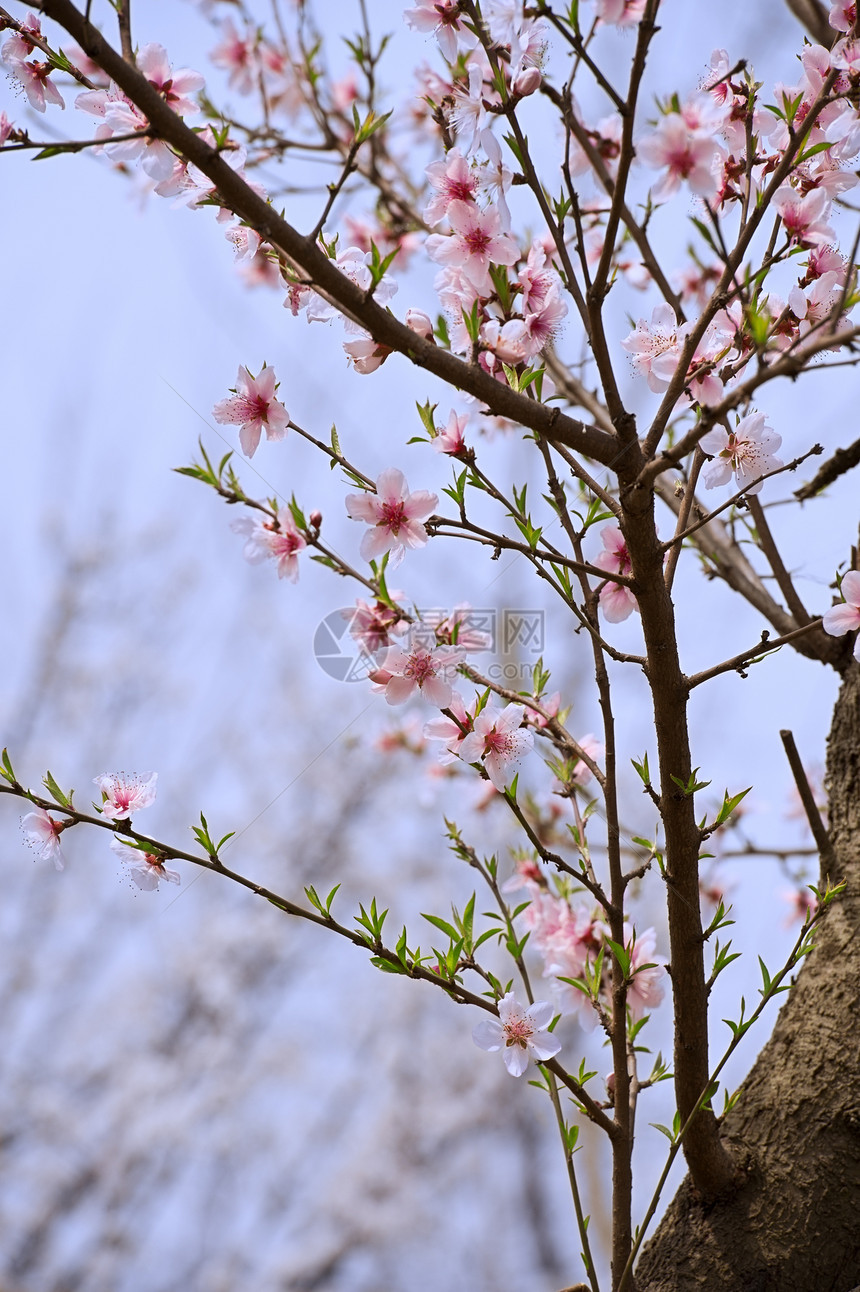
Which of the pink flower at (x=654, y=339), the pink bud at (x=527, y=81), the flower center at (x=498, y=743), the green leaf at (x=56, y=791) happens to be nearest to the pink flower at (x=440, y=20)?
the pink bud at (x=527, y=81)

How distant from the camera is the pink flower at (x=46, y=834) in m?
0.90

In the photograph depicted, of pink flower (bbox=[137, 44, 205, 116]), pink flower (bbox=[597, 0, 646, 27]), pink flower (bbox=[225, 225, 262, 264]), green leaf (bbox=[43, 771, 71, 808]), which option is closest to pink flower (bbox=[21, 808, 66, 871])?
green leaf (bbox=[43, 771, 71, 808])

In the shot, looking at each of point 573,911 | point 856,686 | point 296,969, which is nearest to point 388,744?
point 573,911

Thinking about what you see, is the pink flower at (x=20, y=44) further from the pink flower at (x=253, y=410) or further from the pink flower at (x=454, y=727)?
the pink flower at (x=454, y=727)

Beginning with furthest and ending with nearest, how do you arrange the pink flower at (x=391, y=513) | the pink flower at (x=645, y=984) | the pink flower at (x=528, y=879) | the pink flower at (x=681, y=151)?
the pink flower at (x=528, y=879), the pink flower at (x=645, y=984), the pink flower at (x=391, y=513), the pink flower at (x=681, y=151)

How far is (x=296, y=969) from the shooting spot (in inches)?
196

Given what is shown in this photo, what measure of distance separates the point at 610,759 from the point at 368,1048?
15.7 ft

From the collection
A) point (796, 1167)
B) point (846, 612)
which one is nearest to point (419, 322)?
point (846, 612)

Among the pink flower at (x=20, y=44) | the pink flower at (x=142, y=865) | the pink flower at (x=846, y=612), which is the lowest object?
the pink flower at (x=142, y=865)

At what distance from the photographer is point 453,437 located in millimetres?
844

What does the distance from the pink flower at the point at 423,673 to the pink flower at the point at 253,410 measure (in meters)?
0.25

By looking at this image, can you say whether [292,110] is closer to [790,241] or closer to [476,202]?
[476,202]

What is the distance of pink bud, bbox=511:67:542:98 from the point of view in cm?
83

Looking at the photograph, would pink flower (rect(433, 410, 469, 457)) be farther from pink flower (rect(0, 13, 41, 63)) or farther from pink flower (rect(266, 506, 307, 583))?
pink flower (rect(0, 13, 41, 63))
